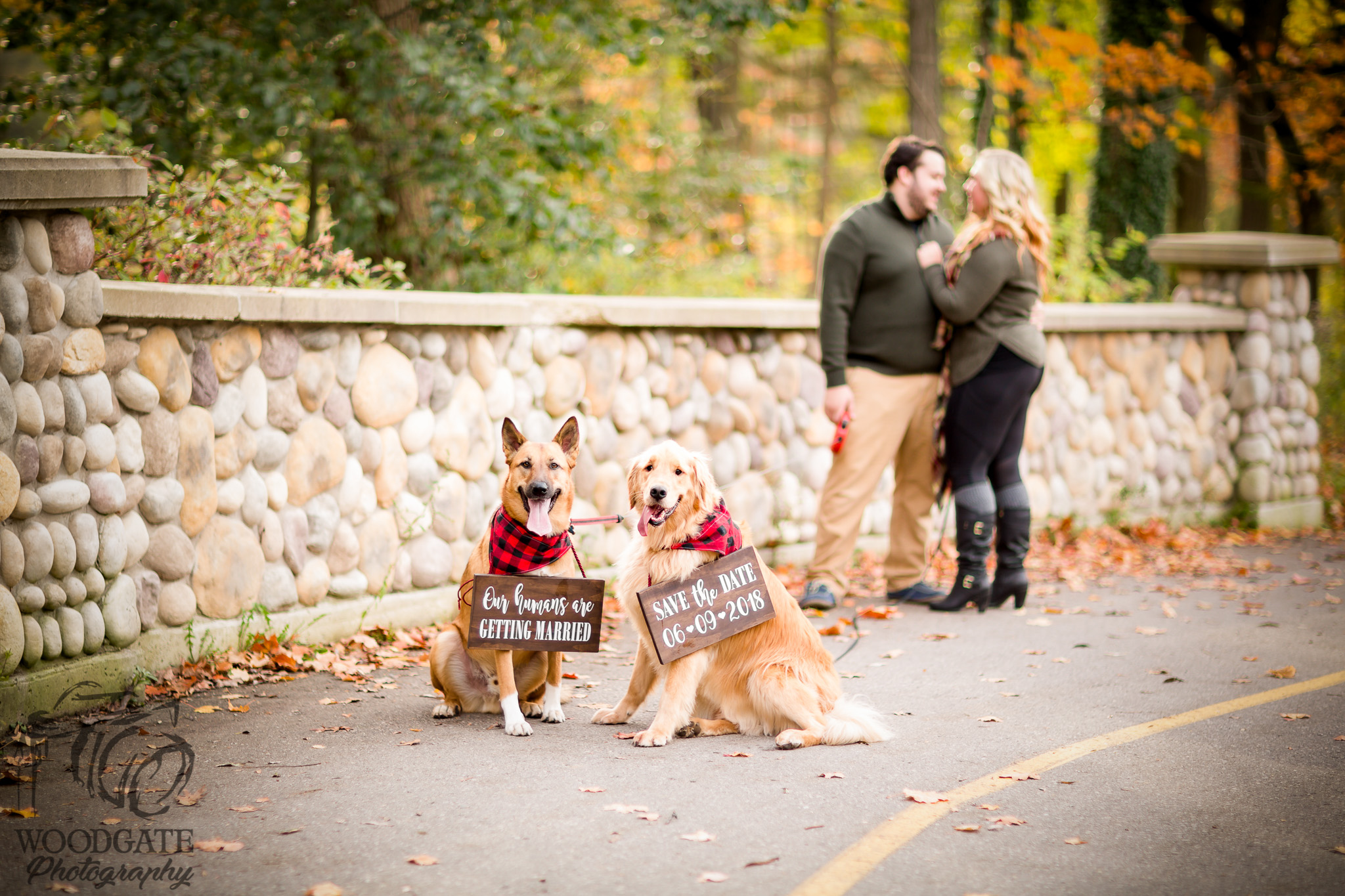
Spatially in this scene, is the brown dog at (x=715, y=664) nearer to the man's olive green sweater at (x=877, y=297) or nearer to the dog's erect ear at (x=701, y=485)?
the dog's erect ear at (x=701, y=485)

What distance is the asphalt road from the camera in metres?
3.38

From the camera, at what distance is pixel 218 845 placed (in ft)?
11.6

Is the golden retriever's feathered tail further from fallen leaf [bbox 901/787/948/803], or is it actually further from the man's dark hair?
the man's dark hair

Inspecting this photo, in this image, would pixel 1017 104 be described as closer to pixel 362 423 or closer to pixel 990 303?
pixel 990 303

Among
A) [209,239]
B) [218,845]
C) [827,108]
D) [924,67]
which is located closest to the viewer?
[218,845]

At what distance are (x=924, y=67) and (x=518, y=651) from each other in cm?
1266

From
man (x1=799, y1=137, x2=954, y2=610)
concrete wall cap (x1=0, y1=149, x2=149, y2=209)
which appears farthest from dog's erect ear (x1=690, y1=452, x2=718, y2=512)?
concrete wall cap (x1=0, y1=149, x2=149, y2=209)

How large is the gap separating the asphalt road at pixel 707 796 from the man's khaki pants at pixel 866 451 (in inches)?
56.4

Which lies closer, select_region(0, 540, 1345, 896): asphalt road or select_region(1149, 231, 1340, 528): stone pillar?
select_region(0, 540, 1345, 896): asphalt road

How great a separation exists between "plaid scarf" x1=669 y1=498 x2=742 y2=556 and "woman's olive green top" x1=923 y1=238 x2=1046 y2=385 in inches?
108

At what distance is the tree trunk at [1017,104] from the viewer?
18828mm

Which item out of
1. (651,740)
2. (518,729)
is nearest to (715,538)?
(651,740)

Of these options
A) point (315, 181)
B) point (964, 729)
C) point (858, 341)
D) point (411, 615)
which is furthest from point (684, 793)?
point (315, 181)

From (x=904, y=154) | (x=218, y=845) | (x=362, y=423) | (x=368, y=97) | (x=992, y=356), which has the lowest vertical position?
(x=218, y=845)
